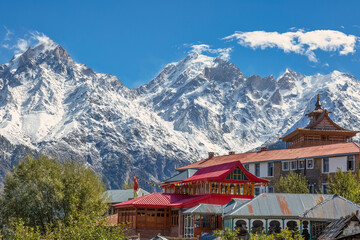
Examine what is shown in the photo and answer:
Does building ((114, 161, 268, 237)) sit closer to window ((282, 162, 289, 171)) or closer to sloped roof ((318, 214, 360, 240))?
window ((282, 162, 289, 171))

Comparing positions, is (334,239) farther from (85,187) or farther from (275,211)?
(85,187)

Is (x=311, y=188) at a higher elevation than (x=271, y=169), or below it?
below

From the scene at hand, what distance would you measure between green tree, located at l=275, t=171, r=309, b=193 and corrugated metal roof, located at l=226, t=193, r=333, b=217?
17898mm

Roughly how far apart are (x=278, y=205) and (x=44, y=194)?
25.0 meters

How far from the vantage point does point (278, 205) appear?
206 feet

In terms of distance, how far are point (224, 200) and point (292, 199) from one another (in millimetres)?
9797

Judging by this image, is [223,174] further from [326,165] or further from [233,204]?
[326,165]

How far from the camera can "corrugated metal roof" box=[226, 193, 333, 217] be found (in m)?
61.1

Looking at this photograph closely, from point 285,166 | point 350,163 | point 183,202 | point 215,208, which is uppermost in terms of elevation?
point 285,166

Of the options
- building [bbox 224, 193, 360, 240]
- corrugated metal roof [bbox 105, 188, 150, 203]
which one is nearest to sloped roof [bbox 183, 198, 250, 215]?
building [bbox 224, 193, 360, 240]

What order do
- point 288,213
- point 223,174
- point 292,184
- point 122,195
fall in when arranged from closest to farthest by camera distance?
point 288,213, point 223,174, point 292,184, point 122,195

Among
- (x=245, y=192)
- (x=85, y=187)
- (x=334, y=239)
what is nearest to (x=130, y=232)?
(x=85, y=187)

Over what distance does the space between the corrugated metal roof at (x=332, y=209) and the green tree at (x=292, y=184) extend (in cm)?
2399

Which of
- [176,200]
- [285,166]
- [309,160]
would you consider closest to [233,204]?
[176,200]
